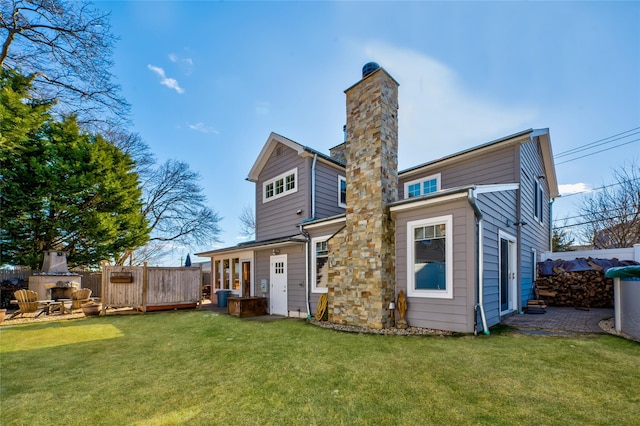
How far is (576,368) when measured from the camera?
3.92m

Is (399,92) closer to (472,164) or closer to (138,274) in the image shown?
(472,164)

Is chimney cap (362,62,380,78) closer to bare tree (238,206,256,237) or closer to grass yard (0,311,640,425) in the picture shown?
grass yard (0,311,640,425)

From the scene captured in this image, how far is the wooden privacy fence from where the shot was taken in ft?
35.8

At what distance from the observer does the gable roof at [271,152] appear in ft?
36.1

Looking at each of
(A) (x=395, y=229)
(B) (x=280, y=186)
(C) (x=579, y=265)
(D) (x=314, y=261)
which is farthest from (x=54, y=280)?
(C) (x=579, y=265)

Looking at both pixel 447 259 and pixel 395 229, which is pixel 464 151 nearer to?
pixel 395 229

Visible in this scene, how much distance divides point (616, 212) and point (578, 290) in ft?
37.8

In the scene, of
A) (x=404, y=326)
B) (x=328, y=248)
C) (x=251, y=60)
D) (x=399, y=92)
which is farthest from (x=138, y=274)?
(x=399, y=92)

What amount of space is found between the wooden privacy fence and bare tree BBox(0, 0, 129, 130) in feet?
18.3

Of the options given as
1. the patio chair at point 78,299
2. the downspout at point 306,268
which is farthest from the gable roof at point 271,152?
the patio chair at point 78,299

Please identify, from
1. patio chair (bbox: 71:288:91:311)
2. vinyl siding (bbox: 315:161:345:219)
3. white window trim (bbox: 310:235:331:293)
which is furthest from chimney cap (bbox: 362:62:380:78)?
patio chair (bbox: 71:288:91:311)

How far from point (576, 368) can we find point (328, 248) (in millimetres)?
5803

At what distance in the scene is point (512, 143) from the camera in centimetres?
865

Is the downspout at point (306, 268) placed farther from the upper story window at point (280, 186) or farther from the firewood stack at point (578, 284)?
the firewood stack at point (578, 284)
